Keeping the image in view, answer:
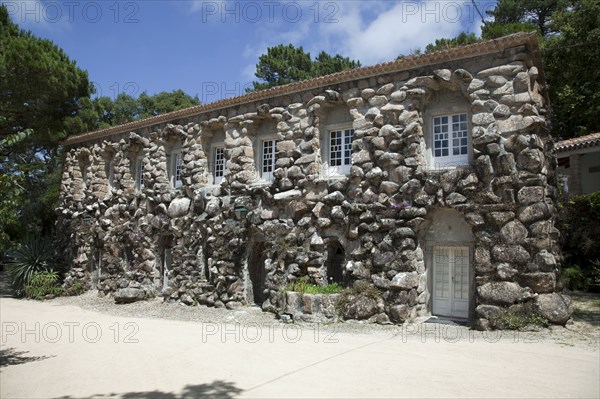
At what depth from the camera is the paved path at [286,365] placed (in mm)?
5396

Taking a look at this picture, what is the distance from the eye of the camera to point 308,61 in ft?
88.0

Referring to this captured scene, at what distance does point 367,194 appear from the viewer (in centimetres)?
1063

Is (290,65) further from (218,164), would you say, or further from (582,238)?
(582,238)

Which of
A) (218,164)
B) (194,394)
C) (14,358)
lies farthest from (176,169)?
(194,394)

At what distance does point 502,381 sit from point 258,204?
8337mm

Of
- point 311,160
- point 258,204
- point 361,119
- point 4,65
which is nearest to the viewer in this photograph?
point 361,119

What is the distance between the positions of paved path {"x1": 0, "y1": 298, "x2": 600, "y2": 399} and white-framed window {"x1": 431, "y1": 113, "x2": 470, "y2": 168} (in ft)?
11.8

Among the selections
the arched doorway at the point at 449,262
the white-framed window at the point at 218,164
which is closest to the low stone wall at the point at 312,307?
the arched doorway at the point at 449,262

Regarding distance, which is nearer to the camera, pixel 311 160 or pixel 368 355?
pixel 368 355

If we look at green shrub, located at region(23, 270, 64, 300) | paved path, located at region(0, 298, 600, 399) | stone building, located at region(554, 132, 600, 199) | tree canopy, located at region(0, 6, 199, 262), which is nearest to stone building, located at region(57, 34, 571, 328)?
paved path, located at region(0, 298, 600, 399)

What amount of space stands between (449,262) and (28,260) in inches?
605

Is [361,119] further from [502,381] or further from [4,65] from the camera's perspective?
[4,65]

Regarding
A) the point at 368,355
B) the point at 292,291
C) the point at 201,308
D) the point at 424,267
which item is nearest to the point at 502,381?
the point at 368,355

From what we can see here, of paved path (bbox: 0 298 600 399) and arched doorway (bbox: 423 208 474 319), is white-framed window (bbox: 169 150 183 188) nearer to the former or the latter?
paved path (bbox: 0 298 600 399)
